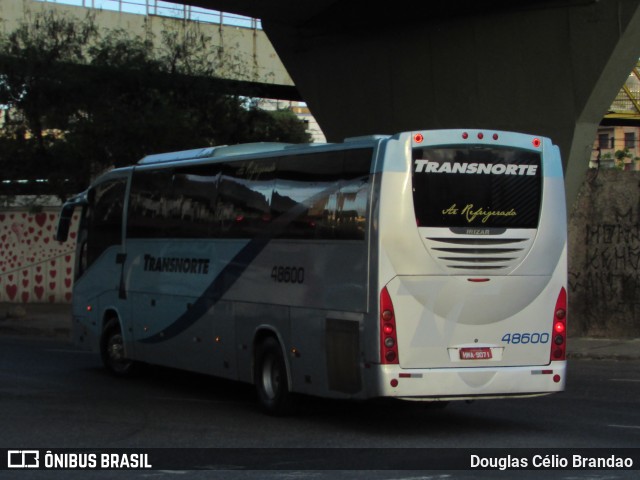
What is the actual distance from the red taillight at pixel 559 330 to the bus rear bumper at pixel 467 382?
12cm

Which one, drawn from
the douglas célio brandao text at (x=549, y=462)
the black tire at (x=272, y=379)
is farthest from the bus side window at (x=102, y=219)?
the douglas célio brandao text at (x=549, y=462)

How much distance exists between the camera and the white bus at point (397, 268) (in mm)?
10852

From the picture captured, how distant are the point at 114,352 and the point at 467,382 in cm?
713

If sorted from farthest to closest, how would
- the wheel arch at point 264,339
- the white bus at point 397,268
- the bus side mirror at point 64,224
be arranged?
the bus side mirror at point 64,224 → the wheel arch at point 264,339 → the white bus at point 397,268

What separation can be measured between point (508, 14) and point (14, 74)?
38.7 ft

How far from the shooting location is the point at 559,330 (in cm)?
1157

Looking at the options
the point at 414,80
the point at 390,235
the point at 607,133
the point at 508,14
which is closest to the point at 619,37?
the point at 508,14

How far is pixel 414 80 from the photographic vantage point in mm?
25438

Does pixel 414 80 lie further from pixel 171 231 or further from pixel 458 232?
pixel 458 232

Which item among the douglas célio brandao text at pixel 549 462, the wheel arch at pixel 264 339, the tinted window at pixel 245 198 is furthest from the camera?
the tinted window at pixel 245 198

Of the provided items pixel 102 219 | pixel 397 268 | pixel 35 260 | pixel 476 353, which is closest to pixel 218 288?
A: pixel 397 268

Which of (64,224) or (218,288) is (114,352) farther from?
(218,288)

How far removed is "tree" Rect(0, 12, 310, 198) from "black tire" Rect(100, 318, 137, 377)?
10418 mm

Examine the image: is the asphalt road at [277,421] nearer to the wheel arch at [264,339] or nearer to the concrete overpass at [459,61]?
the wheel arch at [264,339]
